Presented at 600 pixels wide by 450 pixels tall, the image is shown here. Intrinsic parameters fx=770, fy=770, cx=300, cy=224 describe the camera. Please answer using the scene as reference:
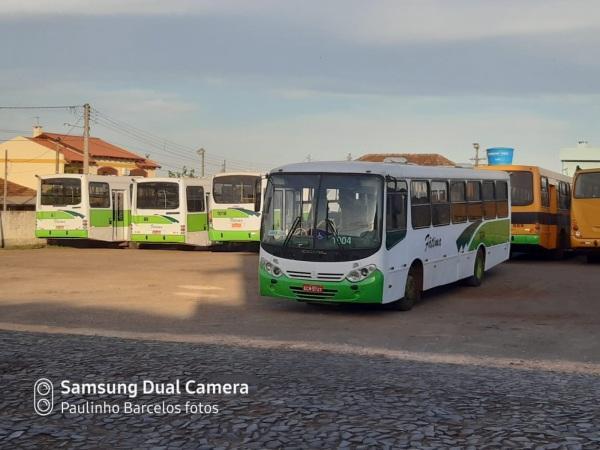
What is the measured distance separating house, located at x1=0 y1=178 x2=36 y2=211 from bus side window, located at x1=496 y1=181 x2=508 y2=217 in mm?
37457

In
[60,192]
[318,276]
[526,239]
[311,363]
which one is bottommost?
[311,363]

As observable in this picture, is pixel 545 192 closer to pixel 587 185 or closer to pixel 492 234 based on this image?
pixel 587 185

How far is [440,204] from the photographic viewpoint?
49.3 feet

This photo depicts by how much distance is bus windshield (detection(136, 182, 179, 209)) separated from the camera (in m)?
28.8

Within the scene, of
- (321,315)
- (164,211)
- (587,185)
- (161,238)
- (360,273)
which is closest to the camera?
(360,273)

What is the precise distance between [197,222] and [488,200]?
47.6 feet

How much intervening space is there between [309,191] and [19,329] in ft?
16.4

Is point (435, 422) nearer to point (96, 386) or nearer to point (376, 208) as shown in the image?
point (96, 386)

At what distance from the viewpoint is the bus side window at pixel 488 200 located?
17688 millimetres

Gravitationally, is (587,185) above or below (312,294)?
above

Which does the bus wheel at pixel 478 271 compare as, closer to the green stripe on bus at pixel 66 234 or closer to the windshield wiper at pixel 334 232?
the windshield wiper at pixel 334 232

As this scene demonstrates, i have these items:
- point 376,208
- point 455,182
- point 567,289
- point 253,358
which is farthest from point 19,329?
point 567,289

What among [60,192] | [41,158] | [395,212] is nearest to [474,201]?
[395,212]

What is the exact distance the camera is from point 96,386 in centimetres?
689
